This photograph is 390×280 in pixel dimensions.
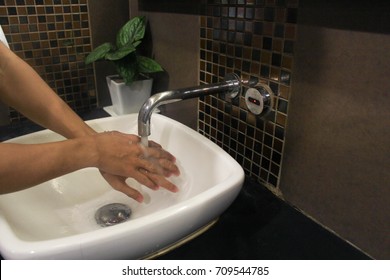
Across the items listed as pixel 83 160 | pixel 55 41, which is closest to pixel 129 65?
pixel 55 41

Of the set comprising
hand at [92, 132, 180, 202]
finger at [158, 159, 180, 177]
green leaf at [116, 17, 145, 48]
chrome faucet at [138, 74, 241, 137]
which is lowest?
finger at [158, 159, 180, 177]

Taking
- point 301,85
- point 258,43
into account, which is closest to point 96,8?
point 258,43

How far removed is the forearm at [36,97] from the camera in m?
0.70

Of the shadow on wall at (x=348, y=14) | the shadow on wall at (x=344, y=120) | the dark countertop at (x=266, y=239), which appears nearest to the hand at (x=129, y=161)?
the dark countertop at (x=266, y=239)

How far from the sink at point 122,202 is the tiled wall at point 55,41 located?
44 cm

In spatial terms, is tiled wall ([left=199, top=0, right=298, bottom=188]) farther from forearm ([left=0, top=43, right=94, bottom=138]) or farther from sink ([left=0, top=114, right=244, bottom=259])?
forearm ([left=0, top=43, right=94, bottom=138])

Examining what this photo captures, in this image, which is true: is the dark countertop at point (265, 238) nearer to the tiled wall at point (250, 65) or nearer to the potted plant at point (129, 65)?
the tiled wall at point (250, 65)

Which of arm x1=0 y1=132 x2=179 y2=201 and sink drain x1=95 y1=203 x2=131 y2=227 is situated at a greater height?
arm x1=0 y1=132 x2=179 y2=201

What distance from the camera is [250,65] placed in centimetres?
74

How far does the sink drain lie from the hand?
0.06 meters

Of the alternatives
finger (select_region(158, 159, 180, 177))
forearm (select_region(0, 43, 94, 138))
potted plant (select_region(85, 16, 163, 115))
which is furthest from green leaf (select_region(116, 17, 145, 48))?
finger (select_region(158, 159, 180, 177))

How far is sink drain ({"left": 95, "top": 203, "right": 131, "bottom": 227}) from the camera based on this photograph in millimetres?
690
